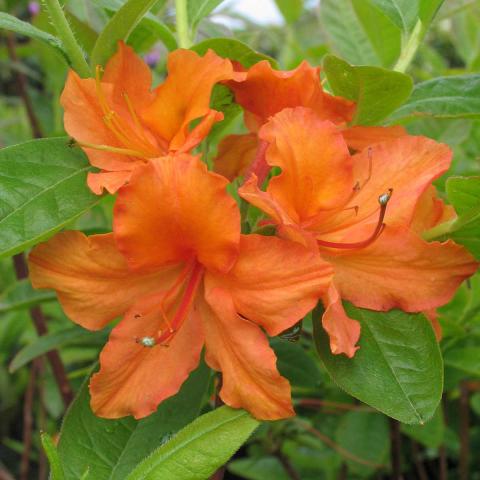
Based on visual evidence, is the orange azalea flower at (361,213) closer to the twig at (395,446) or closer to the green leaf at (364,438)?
the twig at (395,446)

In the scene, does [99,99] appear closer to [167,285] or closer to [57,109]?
[167,285]

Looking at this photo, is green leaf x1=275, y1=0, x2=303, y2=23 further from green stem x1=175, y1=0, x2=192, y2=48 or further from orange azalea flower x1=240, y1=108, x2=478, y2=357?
orange azalea flower x1=240, y1=108, x2=478, y2=357

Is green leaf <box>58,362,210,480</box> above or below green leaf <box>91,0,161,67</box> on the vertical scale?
below

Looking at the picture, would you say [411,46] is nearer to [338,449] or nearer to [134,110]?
[134,110]

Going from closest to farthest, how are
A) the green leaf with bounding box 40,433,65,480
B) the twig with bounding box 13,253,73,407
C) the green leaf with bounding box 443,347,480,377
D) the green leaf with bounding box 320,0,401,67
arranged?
the green leaf with bounding box 40,433,65,480 < the green leaf with bounding box 443,347,480,377 < the green leaf with bounding box 320,0,401,67 < the twig with bounding box 13,253,73,407

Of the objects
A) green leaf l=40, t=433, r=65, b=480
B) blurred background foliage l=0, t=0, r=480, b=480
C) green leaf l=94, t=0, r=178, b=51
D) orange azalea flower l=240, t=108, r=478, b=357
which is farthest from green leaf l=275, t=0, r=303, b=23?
green leaf l=40, t=433, r=65, b=480

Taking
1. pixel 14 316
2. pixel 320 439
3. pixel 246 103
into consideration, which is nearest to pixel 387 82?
pixel 246 103

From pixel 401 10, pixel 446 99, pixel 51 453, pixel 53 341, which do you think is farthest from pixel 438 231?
pixel 53 341
